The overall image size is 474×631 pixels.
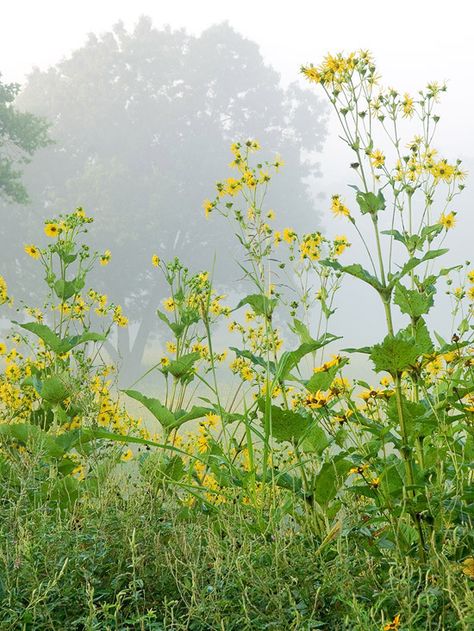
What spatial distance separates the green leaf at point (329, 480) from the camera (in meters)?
2.60

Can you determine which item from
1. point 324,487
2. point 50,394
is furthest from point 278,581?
point 50,394

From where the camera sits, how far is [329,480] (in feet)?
8.66

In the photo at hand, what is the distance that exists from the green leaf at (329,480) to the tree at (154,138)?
2372 centimetres

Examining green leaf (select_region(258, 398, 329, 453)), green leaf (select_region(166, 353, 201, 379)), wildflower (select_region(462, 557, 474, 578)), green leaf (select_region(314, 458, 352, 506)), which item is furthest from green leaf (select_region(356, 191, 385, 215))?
wildflower (select_region(462, 557, 474, 578))

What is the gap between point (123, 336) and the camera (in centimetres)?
2809

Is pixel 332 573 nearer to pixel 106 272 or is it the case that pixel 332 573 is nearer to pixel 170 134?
pixel 106 272

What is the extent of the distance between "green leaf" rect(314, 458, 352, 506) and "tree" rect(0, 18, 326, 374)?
23.7m

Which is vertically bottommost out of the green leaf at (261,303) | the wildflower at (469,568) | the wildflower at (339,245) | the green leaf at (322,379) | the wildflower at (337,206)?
the wildflower at (469,568)

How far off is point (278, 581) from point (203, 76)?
98.7ft

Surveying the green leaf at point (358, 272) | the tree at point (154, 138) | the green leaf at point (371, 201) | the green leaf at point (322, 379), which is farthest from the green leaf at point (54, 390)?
the tree at point (154, 138)

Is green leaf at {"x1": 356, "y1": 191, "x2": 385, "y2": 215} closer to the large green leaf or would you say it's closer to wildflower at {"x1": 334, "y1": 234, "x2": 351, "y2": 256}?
wildflower at {"x1": 334, "y1": 234, "x2": 351, "y2": 256}

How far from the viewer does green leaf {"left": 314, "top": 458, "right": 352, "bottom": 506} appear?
2600 millimetres

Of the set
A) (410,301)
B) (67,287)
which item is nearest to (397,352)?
(410,301)

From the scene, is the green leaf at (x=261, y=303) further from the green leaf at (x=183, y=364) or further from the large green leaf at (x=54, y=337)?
the large green leaf at (x=54, y=337)
